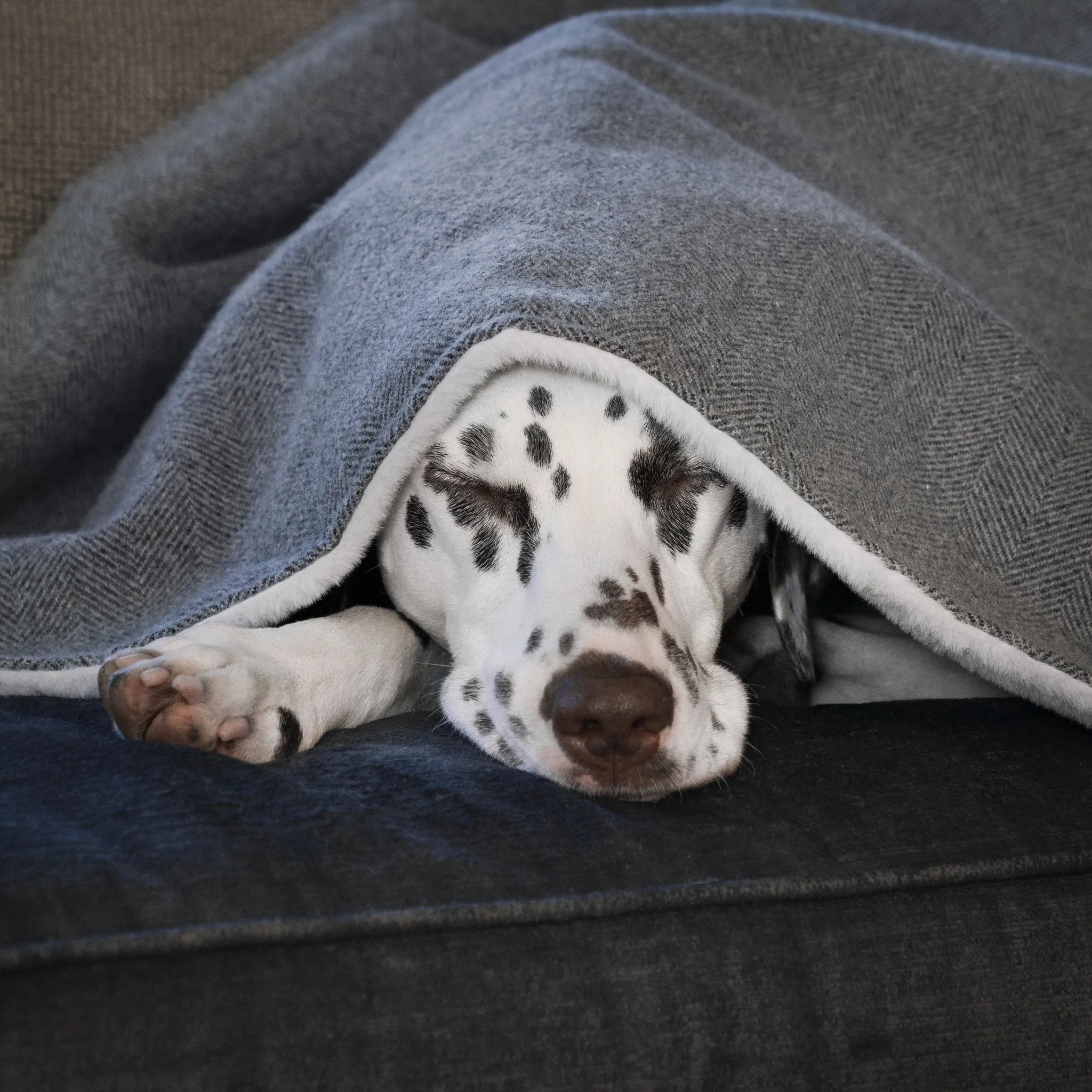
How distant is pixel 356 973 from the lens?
1407mm

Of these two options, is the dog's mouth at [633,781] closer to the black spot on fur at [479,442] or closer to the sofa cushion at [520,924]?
the sofa cushion at [520,924]

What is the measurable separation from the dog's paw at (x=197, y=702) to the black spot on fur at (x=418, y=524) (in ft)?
1.48

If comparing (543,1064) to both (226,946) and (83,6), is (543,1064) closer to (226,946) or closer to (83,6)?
(226,946)

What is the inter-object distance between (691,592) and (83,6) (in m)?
2.32

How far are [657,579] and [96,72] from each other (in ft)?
7.13

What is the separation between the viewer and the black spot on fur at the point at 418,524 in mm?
2203

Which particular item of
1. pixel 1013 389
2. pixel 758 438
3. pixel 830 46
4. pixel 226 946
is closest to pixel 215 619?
pixel 226 946

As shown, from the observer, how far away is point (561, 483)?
2.05 m

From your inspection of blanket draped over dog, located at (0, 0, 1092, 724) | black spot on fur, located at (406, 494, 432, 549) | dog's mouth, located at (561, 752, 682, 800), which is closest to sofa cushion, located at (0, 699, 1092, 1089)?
dog's mouth, located at (561, 752, 682, 800)

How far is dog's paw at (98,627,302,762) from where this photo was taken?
5.90ft

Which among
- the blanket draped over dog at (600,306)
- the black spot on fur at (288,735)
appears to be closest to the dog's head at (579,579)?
the blanket draped over dog at (600,306)

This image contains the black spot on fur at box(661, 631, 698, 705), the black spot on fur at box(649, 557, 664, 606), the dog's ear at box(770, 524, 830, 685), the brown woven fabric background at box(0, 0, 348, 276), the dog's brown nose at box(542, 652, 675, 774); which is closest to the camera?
the dog's brown nose at box(542, 652, 675, 774)

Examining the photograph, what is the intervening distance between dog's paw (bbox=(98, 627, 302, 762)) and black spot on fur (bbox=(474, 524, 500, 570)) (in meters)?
0.43

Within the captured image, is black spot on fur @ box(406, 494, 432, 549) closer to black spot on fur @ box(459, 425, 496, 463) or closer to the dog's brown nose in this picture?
black spot on fur @ box(459, 425, 496, 463)
